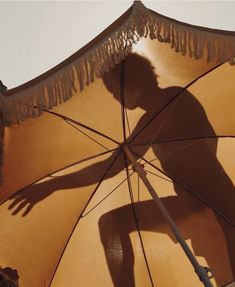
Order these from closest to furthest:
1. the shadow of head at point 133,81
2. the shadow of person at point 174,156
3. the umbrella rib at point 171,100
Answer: the shadow of head at point 133,81
the umbrella rib at point 171,100
the shadow of person at point 174,156

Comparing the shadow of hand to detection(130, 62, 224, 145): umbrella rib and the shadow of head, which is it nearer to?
detection(130, 62, 224, 145): umbrella rib

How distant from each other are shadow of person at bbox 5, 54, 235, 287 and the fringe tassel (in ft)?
1.24

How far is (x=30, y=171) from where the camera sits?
9.43ft

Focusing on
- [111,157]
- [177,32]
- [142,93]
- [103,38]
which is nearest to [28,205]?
[111,157]

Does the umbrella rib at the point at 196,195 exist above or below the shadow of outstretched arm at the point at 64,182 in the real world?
below

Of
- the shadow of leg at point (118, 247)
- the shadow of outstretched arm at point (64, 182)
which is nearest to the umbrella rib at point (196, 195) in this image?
the shadow of outstretched arm at point (64, 182)

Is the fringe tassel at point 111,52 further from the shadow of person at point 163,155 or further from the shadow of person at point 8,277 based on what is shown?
the shadow of person at point 8,277

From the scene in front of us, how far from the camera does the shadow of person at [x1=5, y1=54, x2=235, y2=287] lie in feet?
9.39

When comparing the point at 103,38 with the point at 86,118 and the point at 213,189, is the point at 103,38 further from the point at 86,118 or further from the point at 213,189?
the point at 213,189

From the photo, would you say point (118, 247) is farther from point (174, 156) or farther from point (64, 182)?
point (174, 156)

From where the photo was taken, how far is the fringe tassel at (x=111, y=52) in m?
2.23

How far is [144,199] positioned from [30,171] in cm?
126

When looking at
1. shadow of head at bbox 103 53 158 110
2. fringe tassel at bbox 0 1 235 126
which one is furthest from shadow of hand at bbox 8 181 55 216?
shadow of head at bbox 103 53 158 110

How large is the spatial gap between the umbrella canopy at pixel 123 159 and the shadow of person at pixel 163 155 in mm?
10
